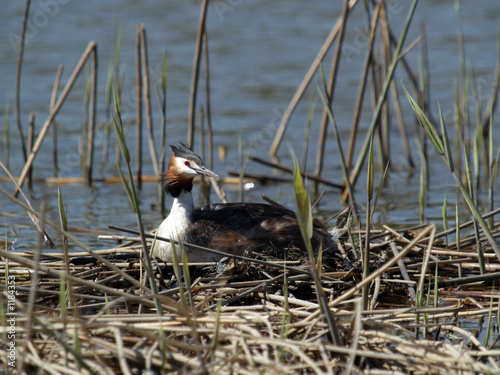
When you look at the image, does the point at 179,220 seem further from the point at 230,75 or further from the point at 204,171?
the point at 230,75

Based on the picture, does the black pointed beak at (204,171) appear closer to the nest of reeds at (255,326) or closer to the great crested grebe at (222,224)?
the great crested grebe at (222,224)

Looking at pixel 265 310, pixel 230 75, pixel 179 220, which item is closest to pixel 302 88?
pixel 179 220

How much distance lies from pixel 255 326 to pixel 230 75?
887 centimetres

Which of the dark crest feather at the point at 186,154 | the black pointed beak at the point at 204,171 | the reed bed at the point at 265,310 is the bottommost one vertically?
the reed bed at the point at 265,310

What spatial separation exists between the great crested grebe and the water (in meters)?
1.10

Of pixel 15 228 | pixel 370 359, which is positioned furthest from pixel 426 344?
pixel 15 228

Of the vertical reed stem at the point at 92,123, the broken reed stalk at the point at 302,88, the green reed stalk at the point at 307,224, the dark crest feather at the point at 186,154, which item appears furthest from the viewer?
the vertical reed stem at the point at 92,123

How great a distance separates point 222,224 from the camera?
5047mm

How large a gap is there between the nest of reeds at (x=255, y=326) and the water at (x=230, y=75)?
6.79 feet

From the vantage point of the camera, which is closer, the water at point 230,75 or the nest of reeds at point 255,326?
the nest of reeds at point 255,326

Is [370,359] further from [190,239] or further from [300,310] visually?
[190,239]

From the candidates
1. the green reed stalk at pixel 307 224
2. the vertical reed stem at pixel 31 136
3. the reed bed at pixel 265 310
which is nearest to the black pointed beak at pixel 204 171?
the reed bed at pixel 265 310

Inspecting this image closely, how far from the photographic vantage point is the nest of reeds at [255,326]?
3.04 metres

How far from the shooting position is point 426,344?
11.1 ft
